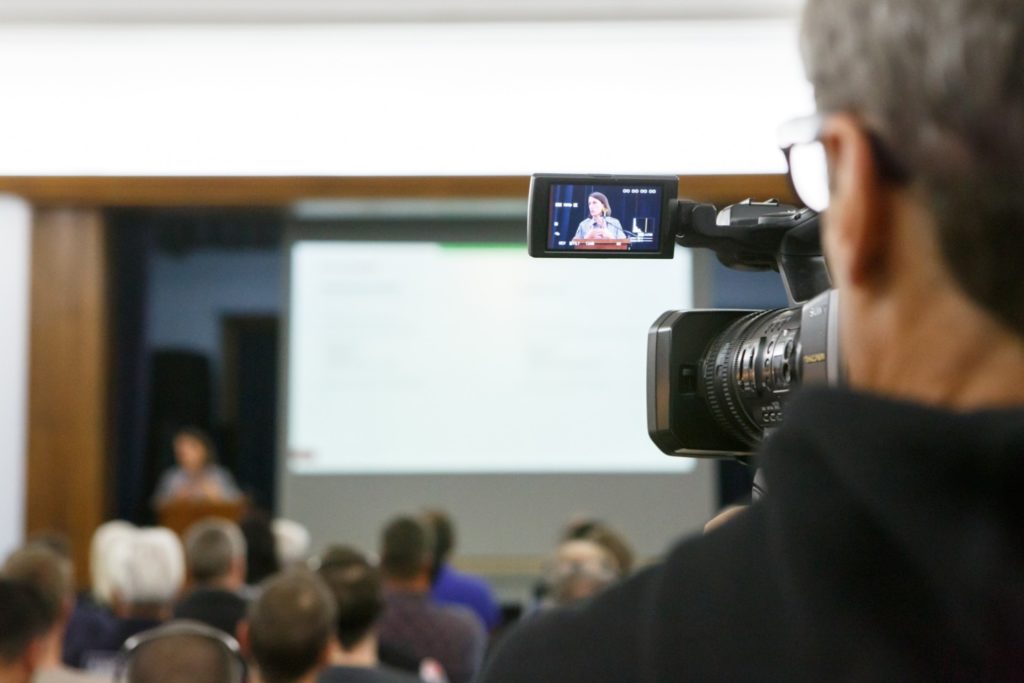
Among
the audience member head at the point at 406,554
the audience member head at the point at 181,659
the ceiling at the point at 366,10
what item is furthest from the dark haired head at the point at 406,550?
the ceiling at the point at 366,10

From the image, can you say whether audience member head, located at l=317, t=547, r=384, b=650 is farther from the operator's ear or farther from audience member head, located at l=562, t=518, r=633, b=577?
the operator's ear

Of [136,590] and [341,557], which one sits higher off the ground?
[341,557]

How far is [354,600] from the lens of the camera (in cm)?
292

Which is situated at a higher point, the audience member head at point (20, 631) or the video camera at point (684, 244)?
the video camera at point (684, 244)

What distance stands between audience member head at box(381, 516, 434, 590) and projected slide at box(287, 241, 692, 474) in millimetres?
2871

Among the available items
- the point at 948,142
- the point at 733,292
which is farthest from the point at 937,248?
the point at 733,292

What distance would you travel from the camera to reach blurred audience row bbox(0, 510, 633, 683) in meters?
2.43

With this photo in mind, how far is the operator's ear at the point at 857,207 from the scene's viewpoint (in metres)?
0.57

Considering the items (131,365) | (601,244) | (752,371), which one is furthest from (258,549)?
(752,371)

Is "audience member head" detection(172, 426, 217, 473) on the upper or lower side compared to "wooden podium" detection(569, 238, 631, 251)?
Result: lower

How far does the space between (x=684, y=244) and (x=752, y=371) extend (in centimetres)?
21

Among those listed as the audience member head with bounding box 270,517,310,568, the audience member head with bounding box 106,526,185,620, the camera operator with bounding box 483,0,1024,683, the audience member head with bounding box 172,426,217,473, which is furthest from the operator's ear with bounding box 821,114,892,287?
the audience member head with bounding box 172,426,217,473

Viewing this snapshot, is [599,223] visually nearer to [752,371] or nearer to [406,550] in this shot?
[752,371]

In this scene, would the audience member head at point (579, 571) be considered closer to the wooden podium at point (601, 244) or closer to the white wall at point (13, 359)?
the wooden podium at point (601, 244)
